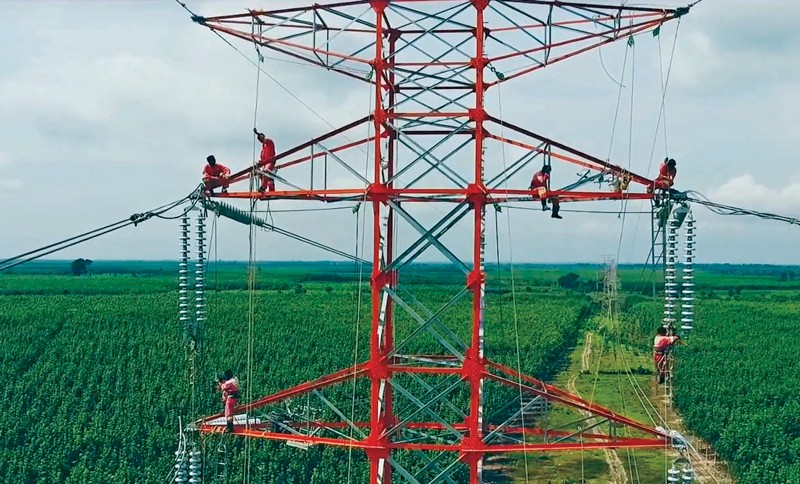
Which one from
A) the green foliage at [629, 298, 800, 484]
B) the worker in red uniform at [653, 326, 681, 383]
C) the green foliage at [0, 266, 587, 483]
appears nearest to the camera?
the worker in red uniform at [653, 326, 681, 383]

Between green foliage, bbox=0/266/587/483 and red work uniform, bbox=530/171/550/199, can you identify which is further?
green foliage, bbox=0/266/587/483

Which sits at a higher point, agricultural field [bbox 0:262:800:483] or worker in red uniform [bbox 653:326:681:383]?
worker in red uniform [bbox 653:326:681:383]

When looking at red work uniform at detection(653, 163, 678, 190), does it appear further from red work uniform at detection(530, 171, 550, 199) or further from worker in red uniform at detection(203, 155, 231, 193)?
worker in red uniform at detection(203, 155, 231, 193)

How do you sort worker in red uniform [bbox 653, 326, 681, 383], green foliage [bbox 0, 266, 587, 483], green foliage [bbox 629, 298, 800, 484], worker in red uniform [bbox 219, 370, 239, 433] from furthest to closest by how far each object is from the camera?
green foliage [bbox 629, 298, 800, 484] < green foliage [bbox 0, 266, 587, 483] < worker in red uniform [bbox 219, 370, 239, 433] < worker in red uniform [bbox 653, 326, 681, 383]

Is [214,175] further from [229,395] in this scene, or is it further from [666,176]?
[666,176]

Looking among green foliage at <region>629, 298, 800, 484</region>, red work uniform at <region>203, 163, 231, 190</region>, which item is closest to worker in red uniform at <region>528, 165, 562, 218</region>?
red work uniform at <region>203, 163, 231, 190</region>

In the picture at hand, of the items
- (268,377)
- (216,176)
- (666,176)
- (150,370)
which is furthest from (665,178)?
(150,370)

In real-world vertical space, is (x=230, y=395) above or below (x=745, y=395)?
above

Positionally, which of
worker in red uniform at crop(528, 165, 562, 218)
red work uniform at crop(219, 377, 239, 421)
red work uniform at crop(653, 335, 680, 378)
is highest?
worker in red uniform at crop(528, 165, 562, 218)
